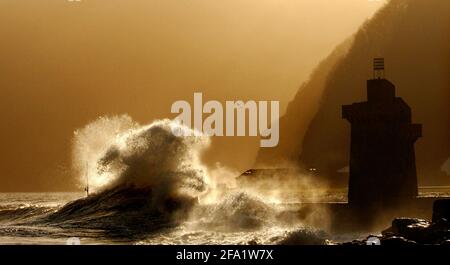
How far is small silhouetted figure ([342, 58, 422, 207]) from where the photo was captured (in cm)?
3216

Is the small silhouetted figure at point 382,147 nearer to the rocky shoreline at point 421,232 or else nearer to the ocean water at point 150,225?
the ocean water at point 150,225

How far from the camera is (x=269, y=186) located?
5459cm

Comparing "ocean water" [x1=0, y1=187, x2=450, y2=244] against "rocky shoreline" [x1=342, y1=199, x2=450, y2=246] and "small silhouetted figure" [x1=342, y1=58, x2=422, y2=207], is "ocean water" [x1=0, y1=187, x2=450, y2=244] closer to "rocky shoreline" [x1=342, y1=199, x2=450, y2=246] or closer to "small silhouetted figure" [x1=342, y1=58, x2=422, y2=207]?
"rocky shoreline" [x1=342, y1=199, x2=450, y2=246]

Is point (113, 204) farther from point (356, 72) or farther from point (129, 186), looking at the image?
point (356, 72)

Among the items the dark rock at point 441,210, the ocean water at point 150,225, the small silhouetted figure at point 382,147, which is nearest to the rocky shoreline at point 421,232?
the dark rock at point 441,210

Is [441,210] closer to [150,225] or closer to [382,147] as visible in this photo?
[150,225]

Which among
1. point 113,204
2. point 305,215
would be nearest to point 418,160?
point 305,215

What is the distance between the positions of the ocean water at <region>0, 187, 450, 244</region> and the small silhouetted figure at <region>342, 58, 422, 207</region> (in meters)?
4.89

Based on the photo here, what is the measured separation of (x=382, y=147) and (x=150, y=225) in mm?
12911

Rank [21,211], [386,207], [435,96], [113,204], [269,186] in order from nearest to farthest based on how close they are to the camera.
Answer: [113,204], [386,207], [21,211], [435,96], [269,186]

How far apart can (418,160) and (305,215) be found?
30.0 m

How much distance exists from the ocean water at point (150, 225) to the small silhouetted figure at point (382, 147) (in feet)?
16.0

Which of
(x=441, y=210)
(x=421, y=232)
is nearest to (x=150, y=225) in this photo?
(x=441, y=210)

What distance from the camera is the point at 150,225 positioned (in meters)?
24.4
